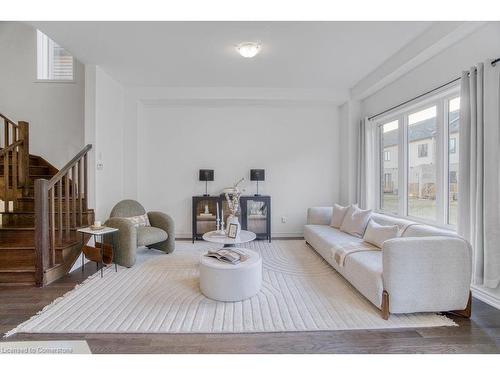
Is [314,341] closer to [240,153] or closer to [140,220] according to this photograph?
[140,220]

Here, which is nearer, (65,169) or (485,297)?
(485,297)

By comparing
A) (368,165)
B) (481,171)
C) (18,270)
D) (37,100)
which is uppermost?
(37,100)

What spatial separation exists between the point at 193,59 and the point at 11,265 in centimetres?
337

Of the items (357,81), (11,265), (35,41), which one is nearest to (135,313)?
(11,265)

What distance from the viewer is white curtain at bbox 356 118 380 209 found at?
14.9 feet

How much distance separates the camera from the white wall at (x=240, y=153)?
16.8 feet

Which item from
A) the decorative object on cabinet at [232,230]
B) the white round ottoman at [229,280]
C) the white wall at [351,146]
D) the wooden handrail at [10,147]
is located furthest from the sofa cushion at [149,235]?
the white wall at [351,146]

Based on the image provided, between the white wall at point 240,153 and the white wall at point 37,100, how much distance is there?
115 centimetres

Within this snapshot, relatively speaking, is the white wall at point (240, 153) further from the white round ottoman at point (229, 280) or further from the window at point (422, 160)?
the white round ottoman at point (229, 280)

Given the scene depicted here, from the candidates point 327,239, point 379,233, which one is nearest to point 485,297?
point 379,233

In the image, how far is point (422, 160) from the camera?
11.7 feet

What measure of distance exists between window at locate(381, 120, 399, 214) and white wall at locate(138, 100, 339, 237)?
1.00 meters

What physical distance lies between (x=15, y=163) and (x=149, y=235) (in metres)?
2.24

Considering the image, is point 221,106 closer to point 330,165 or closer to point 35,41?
point 330,165
